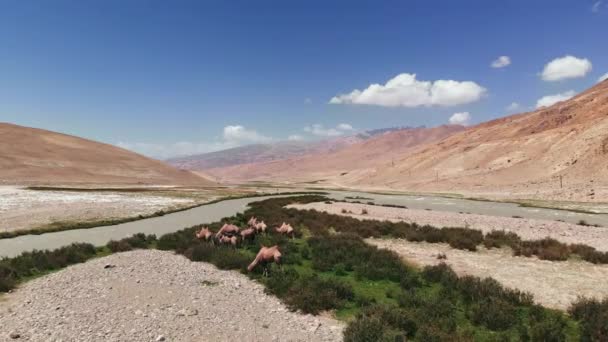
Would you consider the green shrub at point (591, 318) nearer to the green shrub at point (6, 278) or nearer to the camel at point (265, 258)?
the camel at point (265, 258)

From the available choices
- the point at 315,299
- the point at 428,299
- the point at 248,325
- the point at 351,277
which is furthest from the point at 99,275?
the point at 428,299

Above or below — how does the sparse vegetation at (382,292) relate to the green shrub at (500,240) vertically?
below

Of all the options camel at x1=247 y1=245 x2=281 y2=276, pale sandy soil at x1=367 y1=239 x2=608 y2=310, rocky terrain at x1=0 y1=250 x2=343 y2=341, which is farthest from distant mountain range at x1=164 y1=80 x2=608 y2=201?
rocky terrain at x1=0 y1=250 x2=343 y2=341

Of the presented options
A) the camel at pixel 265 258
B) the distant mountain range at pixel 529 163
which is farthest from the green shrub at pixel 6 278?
the distant mountain range at pixel 529 163

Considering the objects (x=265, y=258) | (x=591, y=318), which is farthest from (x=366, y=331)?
(x=265, y=258)

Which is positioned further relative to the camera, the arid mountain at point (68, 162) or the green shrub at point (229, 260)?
the arid mountain at point (68, 162)

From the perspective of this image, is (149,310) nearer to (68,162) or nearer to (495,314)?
(495,314)

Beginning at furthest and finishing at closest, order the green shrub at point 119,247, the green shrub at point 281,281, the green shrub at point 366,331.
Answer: the green shrub at point 119,247, the green shrub at point 281,281, the green shrub at point 366,331
